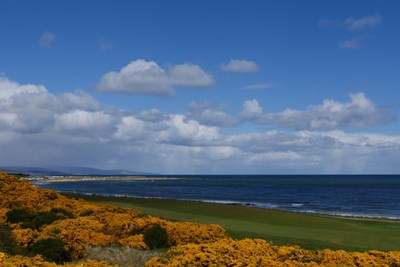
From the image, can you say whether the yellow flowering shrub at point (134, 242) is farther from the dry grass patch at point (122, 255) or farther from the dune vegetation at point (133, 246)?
the dry grass patch at point (122, 255)

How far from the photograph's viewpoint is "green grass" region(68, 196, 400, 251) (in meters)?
24.4

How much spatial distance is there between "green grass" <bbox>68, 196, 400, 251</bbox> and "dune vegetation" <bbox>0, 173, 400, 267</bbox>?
22.7ft

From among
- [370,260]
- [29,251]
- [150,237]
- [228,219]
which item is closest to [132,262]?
[150,237]

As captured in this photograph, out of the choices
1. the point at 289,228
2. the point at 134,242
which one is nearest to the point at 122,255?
the point at 134,242

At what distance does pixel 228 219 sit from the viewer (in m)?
36.9

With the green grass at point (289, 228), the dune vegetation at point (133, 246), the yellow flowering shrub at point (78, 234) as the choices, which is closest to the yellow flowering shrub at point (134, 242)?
the dune vegetation at point (133, 246)

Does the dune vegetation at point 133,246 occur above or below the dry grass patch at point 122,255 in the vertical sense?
above

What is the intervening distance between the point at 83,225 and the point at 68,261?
333cm

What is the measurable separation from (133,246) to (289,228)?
16.9m

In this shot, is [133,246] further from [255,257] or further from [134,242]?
[255,257]

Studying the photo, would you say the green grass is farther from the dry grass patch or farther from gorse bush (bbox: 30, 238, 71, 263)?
gorse bush (bbox: 30, 238, 71, 263)

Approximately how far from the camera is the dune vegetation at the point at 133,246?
460 inches

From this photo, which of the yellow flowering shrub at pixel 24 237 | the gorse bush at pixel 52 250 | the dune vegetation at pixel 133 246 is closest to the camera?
the dune vegetation at pixel 133 246

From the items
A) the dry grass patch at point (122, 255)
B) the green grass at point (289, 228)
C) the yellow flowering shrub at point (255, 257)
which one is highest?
the yellow flowering shrub at point (255, 257)
